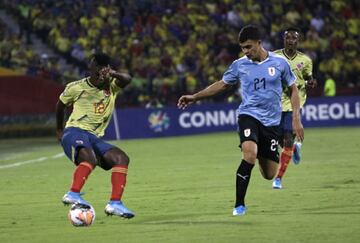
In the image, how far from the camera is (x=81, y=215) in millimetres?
11797

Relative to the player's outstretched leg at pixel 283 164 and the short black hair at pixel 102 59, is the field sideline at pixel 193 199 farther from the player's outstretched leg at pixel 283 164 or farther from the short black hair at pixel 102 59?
the short black hair at pixel 102 59

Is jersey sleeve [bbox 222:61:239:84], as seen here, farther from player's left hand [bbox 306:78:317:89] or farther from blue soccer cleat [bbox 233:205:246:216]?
player's left hand [bbox 306:78:317:89]

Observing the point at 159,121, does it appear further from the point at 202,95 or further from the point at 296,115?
the point at 296,115

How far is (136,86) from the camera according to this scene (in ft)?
115

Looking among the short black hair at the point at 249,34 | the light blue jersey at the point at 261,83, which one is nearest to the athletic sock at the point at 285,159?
the light blue jersey at the point at 261,83

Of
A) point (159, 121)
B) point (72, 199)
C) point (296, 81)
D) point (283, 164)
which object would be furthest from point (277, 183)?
point (159, 121)

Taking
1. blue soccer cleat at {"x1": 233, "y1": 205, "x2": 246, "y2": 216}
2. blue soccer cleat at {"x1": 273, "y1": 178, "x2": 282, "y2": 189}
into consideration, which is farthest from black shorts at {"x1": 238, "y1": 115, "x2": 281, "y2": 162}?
blue soccer cleat at {"x1": 273, "y1": 178, "x2": 282, "y2": 189}

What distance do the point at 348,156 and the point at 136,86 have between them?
46.5ft

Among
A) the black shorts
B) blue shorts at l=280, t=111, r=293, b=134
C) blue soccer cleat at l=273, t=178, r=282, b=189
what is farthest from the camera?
blue shorts at l=280, t=111, r=293, b=134

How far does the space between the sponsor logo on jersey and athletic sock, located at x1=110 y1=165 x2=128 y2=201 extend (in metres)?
20.3

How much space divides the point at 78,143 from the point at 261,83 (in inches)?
93.6

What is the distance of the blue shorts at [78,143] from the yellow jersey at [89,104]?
11cm

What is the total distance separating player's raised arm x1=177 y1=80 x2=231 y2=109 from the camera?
12.7 m

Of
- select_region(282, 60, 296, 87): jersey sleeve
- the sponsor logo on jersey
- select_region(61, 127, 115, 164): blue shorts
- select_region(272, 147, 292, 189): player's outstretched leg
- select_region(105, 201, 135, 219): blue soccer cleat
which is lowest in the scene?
the sponsor logo on jersey
